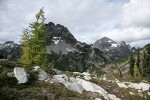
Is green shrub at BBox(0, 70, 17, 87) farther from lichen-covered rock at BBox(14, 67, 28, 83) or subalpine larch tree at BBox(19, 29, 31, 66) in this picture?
subalpine larch tree at BBox(19, 29, 31, 66)

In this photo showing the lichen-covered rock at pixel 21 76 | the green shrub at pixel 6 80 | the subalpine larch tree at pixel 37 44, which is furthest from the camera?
the subalpine larch tree at pixel 37 44

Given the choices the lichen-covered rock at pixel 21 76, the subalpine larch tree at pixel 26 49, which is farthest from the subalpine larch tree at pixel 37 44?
the lichen-covered rock at pixel 21 76

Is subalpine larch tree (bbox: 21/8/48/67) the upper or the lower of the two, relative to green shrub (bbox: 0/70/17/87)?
upper

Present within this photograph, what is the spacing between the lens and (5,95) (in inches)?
829

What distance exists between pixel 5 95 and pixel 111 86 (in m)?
17.8

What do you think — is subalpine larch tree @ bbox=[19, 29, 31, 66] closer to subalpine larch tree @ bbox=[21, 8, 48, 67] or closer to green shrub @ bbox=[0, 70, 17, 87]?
subalpine larch tree @ bbox=[21, 8, 48, 67]

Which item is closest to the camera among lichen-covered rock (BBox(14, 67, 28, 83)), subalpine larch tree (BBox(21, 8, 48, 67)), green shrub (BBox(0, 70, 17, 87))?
green shrub (BBox(0, 70, 17, 87))

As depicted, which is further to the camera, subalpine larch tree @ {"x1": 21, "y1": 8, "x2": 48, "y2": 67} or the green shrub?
subalpine larch tree @ {"x1": 21, "y1": 8, "x2": 48, "y2": 67}

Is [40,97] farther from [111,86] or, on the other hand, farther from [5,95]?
[111,86]

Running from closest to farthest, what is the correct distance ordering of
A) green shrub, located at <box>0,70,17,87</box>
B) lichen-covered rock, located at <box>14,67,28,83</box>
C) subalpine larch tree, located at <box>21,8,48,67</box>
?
green shrub, located at <box>0,70,17,87</box>
lichen-covered rock, located at <box>14,67,28,83</box>
subalpine larch tree, located at <box>21,8,48,67</box>

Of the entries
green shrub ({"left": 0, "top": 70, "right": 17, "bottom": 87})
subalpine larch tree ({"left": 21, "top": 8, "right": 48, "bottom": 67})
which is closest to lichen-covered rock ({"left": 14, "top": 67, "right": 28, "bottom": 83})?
green shrub ({"left": 0, "top": 70, "right": 17, "bottom": 87})

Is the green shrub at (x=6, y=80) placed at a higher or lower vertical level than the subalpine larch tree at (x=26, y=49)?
lower

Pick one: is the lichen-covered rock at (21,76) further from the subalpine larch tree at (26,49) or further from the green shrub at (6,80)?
the subalpine larch tree at (26,49)

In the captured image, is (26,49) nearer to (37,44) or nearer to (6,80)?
(37,44)
